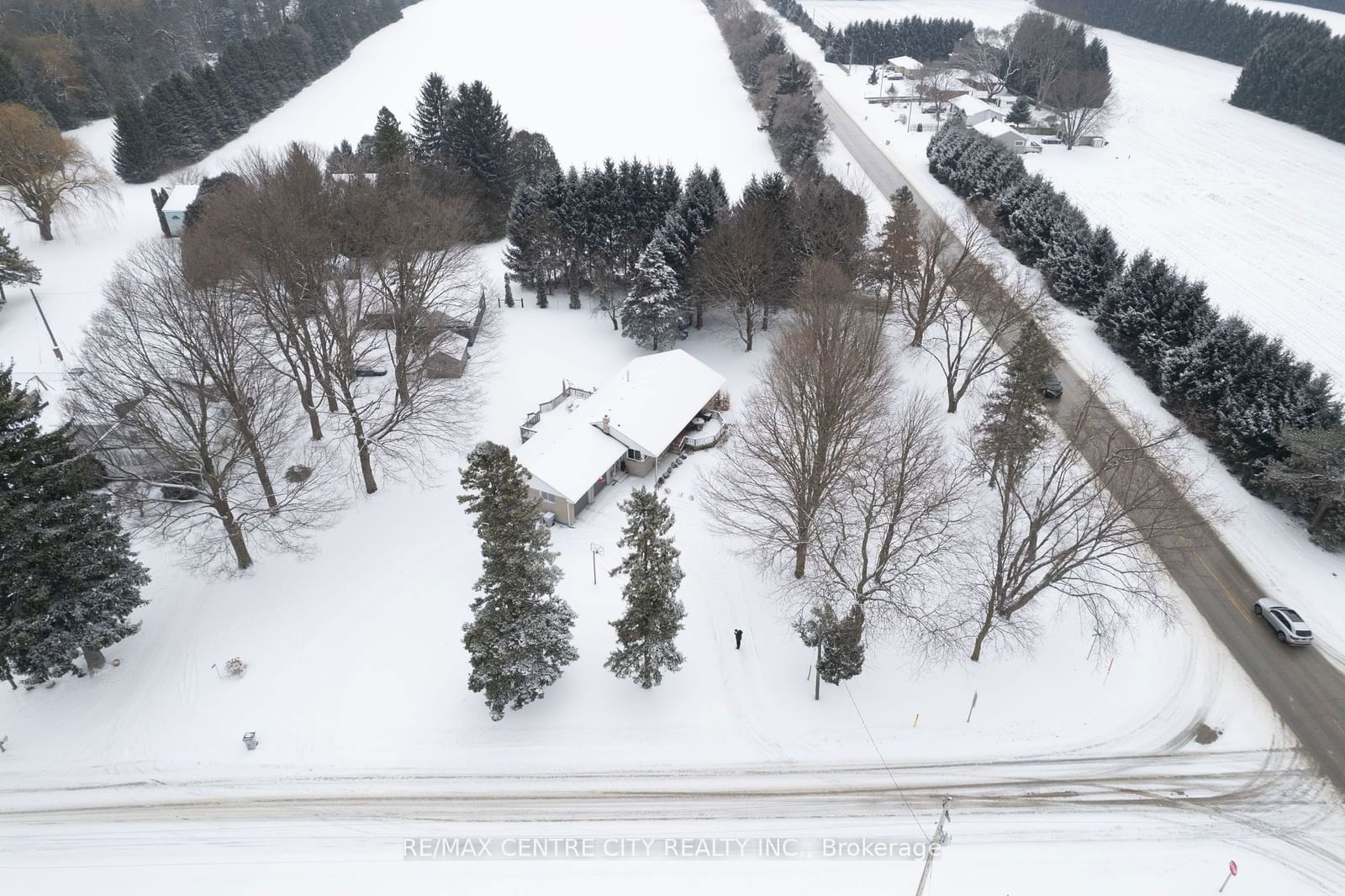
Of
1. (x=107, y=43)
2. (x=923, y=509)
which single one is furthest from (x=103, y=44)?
(x=923, y=509)

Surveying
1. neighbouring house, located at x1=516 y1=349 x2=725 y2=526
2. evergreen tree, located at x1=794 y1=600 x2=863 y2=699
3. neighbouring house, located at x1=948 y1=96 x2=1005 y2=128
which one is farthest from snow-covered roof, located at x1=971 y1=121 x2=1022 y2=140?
evergreen tree, located at x1=794 y1=600 x2=863 y2=699

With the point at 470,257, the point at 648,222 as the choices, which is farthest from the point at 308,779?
the point at 648,222

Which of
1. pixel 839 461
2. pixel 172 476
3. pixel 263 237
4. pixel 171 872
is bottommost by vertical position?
pixel 171 872

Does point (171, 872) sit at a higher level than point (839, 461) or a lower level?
lower

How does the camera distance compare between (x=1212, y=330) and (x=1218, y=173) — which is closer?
(x=1212, y=330)

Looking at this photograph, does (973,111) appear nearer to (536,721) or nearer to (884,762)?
(884,762)

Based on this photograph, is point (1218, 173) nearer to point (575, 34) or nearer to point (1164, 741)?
point (1164, 741)

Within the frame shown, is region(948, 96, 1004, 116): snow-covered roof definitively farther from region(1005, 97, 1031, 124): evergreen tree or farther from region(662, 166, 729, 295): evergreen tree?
region(662, 166, 729, 295): evergreen tree

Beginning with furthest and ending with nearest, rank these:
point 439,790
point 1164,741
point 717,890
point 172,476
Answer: point 172,476 < point 1164,741 < point 439,790 < point 717,890
